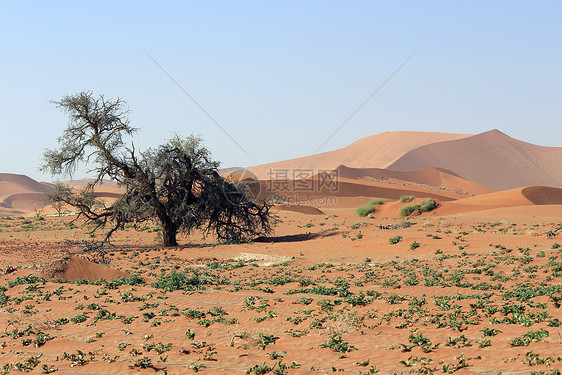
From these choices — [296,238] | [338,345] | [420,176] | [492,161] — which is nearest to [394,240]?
[296,238]

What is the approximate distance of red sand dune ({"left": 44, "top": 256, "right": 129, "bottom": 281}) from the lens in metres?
16.1

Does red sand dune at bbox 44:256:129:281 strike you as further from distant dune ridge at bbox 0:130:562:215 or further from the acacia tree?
distant dune ridge at bbox 0:130:562:215

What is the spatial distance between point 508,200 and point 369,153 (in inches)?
3981

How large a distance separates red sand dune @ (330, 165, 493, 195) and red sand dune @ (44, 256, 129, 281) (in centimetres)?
7368

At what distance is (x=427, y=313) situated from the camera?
34.3ft

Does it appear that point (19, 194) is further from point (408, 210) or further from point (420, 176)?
point (408, 210)

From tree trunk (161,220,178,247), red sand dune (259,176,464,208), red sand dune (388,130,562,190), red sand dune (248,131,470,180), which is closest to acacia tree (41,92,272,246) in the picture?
tree trunk (161,220,178,247)

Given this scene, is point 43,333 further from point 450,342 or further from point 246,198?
point 246,198

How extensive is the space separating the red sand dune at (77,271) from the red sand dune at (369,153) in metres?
124

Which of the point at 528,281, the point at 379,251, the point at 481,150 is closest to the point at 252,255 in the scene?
the point at 379,251

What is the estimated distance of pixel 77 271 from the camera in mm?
16500

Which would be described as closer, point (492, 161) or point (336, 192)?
point (336, 192)

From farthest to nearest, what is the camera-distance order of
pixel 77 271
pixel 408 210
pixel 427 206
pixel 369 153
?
pixel 369 153, pixel 427 206, pixel 408 210, pixel 77 271

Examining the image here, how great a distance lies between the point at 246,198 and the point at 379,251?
7.13 meters
